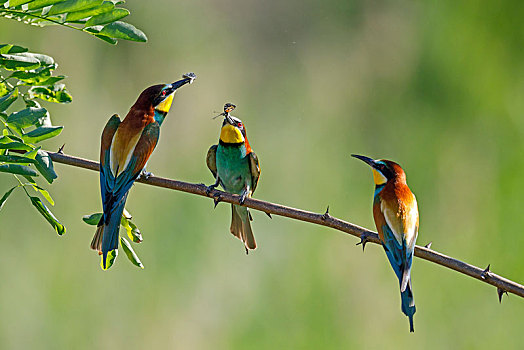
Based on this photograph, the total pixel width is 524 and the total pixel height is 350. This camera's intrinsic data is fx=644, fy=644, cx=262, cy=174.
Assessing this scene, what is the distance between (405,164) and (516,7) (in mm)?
927

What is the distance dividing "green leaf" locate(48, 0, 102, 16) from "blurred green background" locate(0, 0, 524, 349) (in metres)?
1.67

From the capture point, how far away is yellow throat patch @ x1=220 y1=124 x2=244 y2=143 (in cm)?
138

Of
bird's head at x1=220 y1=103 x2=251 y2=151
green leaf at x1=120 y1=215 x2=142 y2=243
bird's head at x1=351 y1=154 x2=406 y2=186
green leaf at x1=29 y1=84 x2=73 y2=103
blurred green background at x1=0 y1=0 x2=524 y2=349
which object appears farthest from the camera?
blurred green background at x1=0 y1=0 x2=524 y2=349

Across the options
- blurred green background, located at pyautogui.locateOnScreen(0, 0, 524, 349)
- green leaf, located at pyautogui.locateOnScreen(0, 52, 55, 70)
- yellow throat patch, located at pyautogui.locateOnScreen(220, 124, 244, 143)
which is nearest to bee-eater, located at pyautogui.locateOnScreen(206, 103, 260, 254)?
yellow throat patch, located at pyautogui.locateOnScreen(220, 124, 244, 143)

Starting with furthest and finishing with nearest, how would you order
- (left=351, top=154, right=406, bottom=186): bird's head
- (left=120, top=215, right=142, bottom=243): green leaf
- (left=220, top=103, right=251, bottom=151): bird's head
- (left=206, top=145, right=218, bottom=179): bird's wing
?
(left=206, top=145, right=218, bottom=179): bird's wing < (left=220, top=103, right=251, bottom=151): bird's head < (left=351, top=154, right=406, bottom=186): bird's head < (left=120, top=215, right=142, bottom=243): green leaf

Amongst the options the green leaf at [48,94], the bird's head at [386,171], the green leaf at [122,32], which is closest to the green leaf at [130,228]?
the green leaf at [48,94]

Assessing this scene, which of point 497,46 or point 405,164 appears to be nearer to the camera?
point 405,164

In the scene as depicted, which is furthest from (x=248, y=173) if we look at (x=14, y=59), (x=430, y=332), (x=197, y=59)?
(x=430, y=332)

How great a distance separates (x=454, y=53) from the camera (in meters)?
2.73

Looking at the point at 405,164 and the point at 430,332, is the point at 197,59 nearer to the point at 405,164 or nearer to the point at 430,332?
the point at 405,164

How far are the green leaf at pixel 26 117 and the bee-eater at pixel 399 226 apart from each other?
1.90 ft

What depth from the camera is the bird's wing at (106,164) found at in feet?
3.35

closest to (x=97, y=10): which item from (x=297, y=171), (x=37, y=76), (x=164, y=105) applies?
(x=37, y=76)

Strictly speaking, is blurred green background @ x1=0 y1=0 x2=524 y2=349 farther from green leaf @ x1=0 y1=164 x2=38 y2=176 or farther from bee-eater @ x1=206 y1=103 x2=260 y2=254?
green leaf @ x1=0 y1=164 x2=38 y2=176
